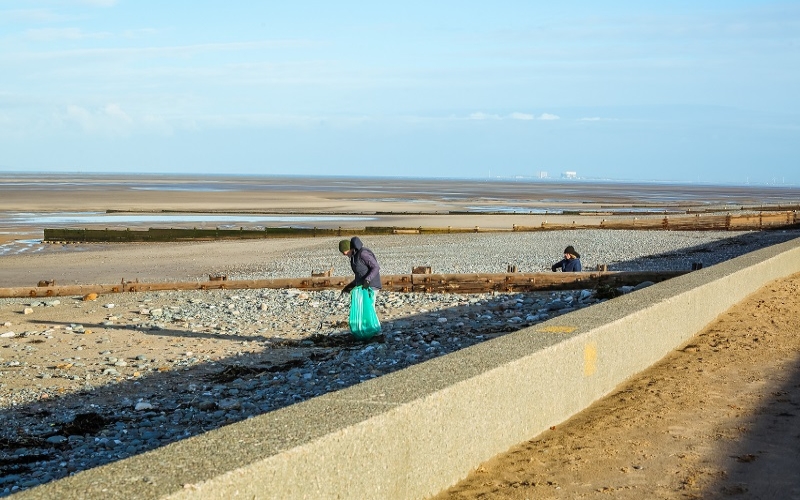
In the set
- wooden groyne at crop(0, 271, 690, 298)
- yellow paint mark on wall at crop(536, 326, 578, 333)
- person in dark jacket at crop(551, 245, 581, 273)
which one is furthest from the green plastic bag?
person in dark jacket at crop(551, 245, 581, 273)

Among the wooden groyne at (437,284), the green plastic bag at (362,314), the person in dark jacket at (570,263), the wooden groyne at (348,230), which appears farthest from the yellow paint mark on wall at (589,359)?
the wooden groyne at (348,230)

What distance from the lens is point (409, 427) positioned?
5.51 m

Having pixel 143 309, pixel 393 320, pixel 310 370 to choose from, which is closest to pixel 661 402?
pixel 310 370

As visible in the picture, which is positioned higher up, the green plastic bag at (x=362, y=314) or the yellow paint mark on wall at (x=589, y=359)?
the yellow paint mark on wall at (x=589, y=359)

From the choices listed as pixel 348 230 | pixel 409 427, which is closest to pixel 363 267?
pixel 409 427

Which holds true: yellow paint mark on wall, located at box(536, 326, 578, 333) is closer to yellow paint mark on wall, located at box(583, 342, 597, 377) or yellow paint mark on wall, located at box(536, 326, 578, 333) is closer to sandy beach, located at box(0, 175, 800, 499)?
yellow paint mark on wall, located at box(583, 342, 597, 377)

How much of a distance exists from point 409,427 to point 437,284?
42.6 ft

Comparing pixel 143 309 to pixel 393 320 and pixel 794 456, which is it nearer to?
pixel 393 320

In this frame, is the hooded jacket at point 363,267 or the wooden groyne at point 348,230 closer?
the hooded jacket at point 363,267

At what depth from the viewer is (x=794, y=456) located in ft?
21.8

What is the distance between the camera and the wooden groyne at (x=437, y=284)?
1797cm

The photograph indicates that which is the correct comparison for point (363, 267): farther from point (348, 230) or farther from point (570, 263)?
point (348, 230)

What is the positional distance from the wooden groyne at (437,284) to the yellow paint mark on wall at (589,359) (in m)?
9.92

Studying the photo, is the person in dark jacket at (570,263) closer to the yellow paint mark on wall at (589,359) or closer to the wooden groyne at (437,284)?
the wooden groyne at (437,284)
